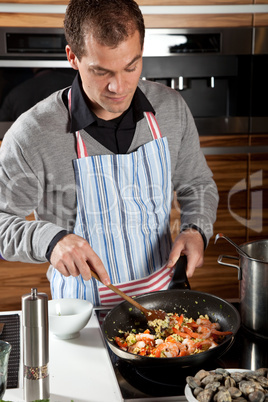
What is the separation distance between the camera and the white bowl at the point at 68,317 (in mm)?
1304

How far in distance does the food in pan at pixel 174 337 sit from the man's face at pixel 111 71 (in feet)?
2.02

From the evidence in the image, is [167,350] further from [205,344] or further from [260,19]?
[260,19]

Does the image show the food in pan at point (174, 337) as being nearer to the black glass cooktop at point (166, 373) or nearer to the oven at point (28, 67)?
the black glass cooktop at point (166, 373)

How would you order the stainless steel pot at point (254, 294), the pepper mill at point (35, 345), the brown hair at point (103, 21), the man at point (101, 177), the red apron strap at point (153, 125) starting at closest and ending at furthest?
the pepper mill at point (35, 345), the stainless steel pot at point (254, 294), the brown hair at point (103, 21), the man at point (101, 177), the red apron strap at point (153, 125)

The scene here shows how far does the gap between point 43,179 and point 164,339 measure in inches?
25.7

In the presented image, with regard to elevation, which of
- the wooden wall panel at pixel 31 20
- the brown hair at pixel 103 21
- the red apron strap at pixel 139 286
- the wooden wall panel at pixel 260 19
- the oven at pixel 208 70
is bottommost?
the red apron strap at pixel 139 286

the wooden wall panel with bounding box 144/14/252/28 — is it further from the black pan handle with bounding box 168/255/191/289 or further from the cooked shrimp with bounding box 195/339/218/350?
the cooked shrimp with bounding box 195/339/218/350

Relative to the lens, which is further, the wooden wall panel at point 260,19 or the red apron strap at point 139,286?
the wooden wall panel at point 260,19

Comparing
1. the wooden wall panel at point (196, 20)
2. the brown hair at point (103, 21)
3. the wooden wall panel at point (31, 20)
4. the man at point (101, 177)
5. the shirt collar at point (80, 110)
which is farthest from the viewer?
the wooden wall panel at point (196, 20)

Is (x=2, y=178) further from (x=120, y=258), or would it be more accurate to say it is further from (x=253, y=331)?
(x=253, y=331)

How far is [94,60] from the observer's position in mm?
1445

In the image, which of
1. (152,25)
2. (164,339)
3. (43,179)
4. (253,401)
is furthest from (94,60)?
(152,25)

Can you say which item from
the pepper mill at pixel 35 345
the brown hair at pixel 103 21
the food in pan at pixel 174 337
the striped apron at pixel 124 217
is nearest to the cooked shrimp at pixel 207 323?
the food in pan at pixel 174 337

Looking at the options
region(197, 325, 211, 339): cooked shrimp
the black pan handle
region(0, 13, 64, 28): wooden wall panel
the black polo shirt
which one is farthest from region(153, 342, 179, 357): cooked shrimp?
region(0, 13, 64, 28): wooden wall panel
